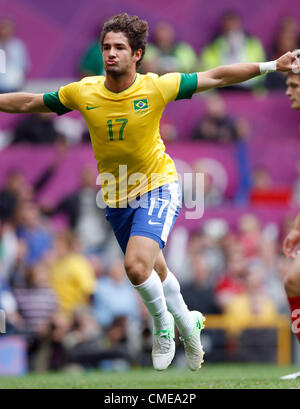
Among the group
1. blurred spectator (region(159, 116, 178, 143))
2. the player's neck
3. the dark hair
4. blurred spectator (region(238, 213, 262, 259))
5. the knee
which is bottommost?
the knee

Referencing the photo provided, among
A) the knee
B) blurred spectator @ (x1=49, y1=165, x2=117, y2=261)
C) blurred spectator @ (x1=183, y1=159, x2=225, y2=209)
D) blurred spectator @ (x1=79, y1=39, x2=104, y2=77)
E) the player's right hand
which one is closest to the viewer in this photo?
the knee

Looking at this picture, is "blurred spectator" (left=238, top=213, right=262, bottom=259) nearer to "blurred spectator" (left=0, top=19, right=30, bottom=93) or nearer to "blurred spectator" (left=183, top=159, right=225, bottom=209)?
"blurred spectator" (left=183, top=159, right=225, bottom=209)

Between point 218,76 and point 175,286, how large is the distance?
180 centimetres

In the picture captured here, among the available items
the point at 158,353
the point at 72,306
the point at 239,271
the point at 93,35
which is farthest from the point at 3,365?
the point at 93,35

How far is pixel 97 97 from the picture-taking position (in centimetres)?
725

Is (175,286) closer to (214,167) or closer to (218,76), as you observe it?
(218,76)

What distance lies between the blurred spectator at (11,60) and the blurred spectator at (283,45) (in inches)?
176

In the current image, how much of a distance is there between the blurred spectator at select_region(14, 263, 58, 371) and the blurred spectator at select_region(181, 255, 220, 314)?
184cm

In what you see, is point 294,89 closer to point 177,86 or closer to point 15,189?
point 177,86

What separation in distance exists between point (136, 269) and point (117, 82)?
59.1 inches

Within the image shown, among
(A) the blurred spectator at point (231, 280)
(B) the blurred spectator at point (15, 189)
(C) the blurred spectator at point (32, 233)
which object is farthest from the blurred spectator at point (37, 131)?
(A) the blurred spectator at point (231, 280)

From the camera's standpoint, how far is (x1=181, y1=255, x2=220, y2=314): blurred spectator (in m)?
12.3

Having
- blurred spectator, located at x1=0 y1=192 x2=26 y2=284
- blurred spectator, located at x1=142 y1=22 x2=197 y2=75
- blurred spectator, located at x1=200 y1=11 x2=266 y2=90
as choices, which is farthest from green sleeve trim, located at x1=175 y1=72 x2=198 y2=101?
blurred spectator, located at x1=200 y1=11 x2=266 y2=90
